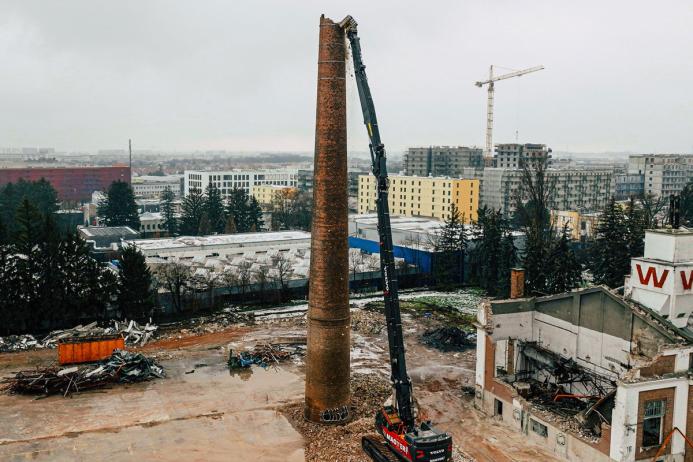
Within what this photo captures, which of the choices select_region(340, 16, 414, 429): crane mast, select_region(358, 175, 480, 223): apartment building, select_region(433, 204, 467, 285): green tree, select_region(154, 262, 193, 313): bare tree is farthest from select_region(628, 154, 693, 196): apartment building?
select_region(340, 16, 414, 429): crane mast

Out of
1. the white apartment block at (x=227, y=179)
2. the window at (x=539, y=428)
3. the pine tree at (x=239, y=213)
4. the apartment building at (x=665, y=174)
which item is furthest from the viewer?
the white apartment block at (x=227, y=179)

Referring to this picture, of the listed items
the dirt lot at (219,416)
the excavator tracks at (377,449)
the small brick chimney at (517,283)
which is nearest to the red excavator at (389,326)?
the excavator tracks at (377,449)

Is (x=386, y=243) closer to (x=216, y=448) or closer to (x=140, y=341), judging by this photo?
(x=216, y=448)

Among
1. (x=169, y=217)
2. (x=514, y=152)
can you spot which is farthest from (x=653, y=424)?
(x=514, y=152)

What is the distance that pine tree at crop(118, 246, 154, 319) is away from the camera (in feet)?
111

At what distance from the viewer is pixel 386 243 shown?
18500 mm

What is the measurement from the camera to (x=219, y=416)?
70.9ft

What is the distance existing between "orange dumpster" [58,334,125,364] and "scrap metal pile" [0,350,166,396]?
1.17 meters

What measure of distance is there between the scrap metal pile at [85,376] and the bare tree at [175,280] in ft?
36.3

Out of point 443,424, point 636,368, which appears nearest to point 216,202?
point 443,424

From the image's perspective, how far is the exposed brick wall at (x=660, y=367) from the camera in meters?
16.8

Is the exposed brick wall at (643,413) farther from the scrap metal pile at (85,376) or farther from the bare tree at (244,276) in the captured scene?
the bare tree at (244,276)

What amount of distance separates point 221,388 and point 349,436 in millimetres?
6929

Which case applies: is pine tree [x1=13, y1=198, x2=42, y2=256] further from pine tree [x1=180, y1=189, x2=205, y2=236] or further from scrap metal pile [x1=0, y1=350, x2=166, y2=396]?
pine tree [x1=180, y1=189, x2=205, y2=236]
